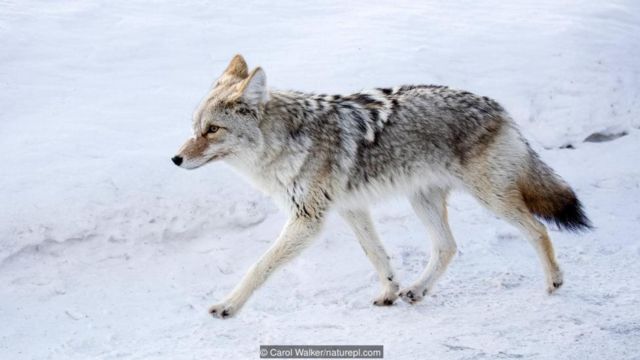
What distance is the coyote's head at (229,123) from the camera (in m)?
5.23

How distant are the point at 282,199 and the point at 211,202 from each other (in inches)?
54.1

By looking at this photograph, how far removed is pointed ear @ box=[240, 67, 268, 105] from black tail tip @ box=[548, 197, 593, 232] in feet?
7.25

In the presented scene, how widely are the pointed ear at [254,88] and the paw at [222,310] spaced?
4.35 feet

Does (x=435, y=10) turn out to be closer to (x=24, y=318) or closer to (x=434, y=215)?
(x=434, y=215)

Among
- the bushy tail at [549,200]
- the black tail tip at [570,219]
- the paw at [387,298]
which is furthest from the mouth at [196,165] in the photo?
the black tail tip at [570,219]

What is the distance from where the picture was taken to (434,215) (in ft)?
19.6

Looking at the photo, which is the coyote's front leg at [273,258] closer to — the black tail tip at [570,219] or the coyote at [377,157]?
the coyote at [377,157]

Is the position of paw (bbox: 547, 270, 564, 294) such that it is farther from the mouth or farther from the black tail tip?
the mouth

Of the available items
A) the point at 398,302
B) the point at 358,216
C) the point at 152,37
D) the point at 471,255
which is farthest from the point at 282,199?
the point at 152,37

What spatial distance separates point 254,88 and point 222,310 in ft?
4.72

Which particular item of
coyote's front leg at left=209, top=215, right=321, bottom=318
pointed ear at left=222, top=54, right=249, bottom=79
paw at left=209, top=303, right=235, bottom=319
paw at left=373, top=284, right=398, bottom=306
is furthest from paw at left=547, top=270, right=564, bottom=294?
pointed ear at left=222, top=54, right=249, bottom=79

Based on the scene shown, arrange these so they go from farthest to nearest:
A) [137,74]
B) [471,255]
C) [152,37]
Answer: [152,37] → [137,74] → [471,255]

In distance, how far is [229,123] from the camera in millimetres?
5324

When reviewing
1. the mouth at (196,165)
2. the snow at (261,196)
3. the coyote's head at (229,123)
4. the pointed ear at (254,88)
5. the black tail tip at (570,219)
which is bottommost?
the snow at (261,196)
